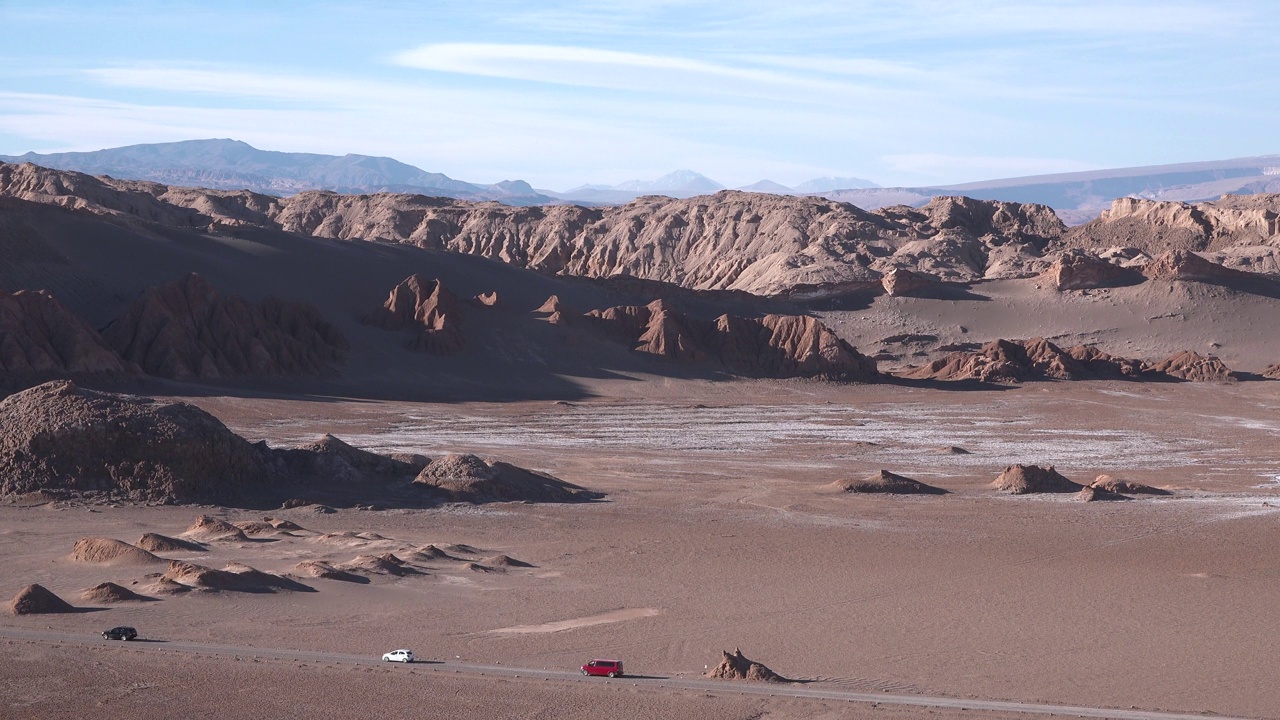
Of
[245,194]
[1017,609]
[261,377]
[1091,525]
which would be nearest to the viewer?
[1017,609]

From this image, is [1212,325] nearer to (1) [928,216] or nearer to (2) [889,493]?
(1) [928,216]

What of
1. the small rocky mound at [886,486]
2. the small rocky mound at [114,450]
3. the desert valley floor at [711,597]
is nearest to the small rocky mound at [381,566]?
the desert valley floor at [711,597]

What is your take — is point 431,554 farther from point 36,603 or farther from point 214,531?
point 36,603

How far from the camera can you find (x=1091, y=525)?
24.9 meters

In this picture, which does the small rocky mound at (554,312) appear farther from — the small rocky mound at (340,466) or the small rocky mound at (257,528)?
the small rocky mound at (257,528)

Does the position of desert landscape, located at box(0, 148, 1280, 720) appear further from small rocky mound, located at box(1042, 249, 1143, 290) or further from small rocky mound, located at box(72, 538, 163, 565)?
small rocky mound, located at box(1042, 249, 1143, 290)

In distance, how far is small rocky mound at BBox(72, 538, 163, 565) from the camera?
1822 centimetres

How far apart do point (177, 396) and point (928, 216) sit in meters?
77.4

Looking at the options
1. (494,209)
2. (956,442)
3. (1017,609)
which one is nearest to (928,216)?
(494,209)

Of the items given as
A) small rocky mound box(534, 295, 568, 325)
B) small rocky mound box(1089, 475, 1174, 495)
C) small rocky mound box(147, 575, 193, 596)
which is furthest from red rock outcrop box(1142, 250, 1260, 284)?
small rocky mound box(147, 575, 193, 596)

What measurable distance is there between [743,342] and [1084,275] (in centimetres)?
2537

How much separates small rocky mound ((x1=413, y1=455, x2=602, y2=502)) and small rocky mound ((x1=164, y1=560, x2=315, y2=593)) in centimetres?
878

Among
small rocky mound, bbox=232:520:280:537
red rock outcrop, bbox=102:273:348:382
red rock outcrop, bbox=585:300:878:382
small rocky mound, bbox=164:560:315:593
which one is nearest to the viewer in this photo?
small rocky mound, bbox=164:560:315:593

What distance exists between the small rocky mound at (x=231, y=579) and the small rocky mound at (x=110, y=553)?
40.2 inches
